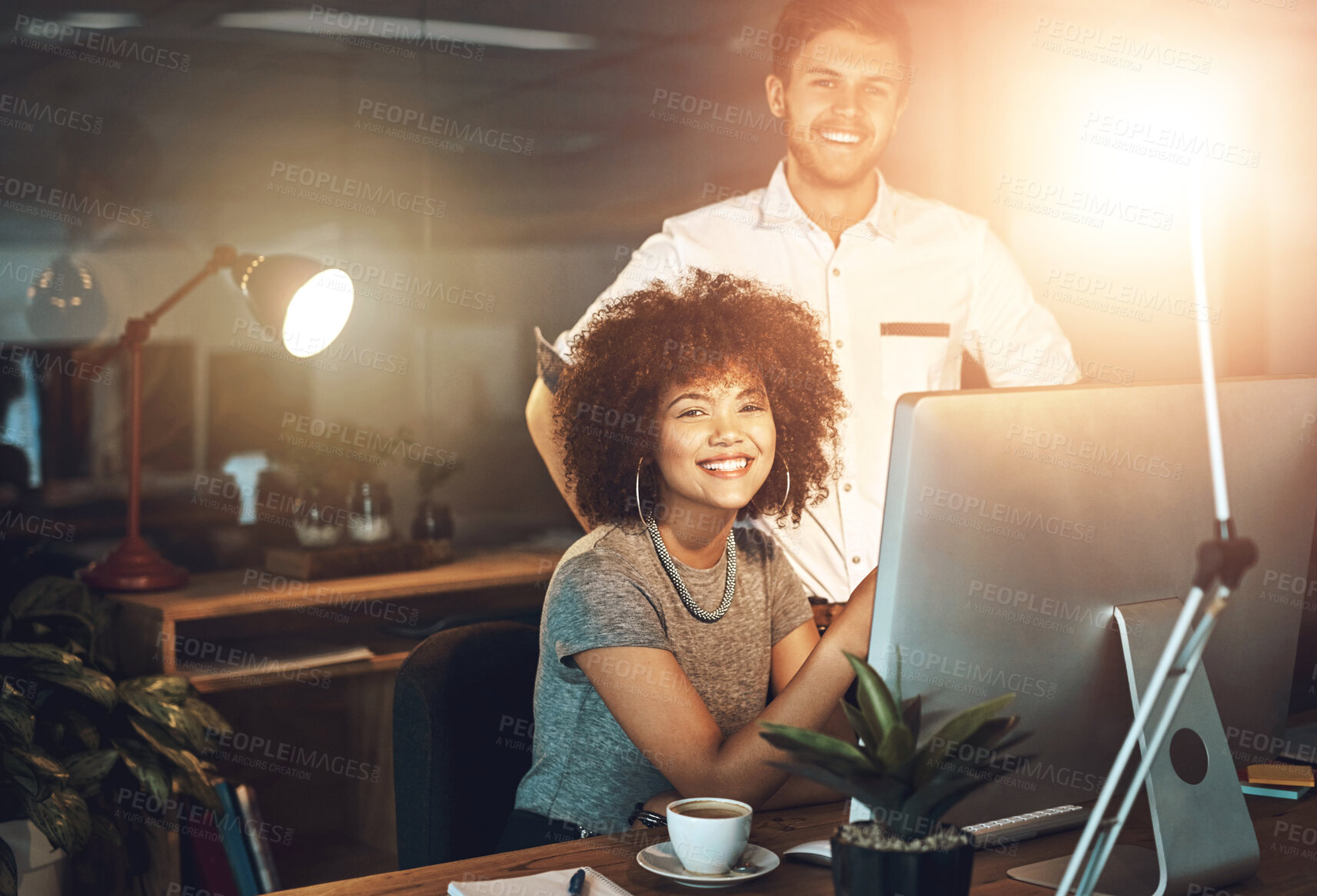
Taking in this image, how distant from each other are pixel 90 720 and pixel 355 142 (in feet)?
4.13

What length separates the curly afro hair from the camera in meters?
1.90

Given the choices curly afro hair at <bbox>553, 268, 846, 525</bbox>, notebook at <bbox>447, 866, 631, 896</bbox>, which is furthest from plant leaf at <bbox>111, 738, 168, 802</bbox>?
notebook at <bbox>447, 866, 631, 896</bbox>

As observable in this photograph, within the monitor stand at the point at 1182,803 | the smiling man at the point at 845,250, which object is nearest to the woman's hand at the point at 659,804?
the monitor stand at the point at 1182,803

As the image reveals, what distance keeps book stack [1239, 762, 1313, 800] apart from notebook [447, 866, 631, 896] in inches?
33.3

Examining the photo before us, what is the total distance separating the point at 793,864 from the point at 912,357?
64.8 inches

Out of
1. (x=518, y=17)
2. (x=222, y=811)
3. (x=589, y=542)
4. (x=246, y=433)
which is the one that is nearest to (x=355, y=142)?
(x=518, y=17)

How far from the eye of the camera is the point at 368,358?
2.37 meters

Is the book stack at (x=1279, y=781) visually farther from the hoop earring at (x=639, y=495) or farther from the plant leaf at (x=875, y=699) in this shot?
the hoop earring at (x=639, y=495)

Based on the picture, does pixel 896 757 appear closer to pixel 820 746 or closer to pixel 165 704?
pixel 820 746

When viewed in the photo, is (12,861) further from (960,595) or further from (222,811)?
(960,595)

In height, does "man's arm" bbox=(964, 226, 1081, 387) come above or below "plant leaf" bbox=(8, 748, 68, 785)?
above

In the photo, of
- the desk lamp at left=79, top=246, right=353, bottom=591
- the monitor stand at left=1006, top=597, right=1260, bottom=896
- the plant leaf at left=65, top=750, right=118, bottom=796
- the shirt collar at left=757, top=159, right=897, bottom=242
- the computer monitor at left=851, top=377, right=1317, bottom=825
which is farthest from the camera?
the shirt collar at left=757, top=159, right=897, bottom=242

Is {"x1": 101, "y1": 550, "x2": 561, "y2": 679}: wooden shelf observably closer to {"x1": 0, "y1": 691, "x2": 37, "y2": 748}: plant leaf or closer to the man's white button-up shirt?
{"x1": 0, "y1": 691, "x2": 37, "y2": 748}: plant leaf

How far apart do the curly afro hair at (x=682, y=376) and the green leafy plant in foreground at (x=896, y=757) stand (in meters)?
0.98
